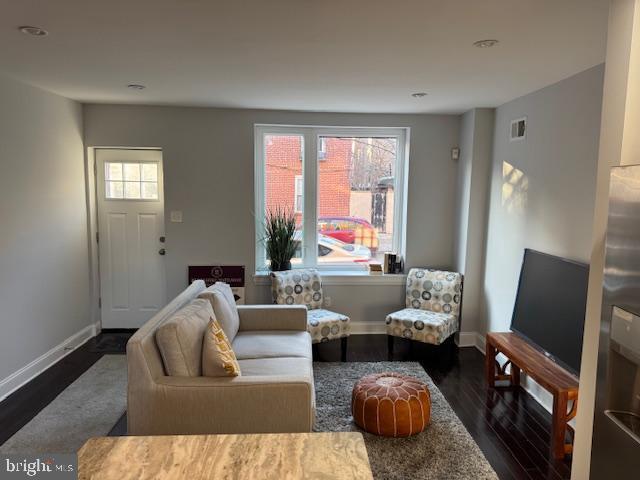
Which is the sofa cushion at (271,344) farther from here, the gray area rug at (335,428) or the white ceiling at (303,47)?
the white ceiling at (303,47)

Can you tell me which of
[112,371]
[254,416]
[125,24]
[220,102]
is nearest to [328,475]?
[254,416]

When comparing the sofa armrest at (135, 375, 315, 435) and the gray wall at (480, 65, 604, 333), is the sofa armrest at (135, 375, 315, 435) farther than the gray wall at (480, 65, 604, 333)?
No

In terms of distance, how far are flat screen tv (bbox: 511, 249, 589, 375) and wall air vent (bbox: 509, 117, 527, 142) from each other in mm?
960

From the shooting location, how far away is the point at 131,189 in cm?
466

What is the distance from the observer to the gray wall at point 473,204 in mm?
4281

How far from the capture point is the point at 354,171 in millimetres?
4941

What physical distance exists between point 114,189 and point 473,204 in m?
3.64

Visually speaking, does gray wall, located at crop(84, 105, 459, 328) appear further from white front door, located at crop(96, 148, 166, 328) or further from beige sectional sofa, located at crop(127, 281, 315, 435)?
beige sectional sofa, located at crop(127, 281, 315, 435)

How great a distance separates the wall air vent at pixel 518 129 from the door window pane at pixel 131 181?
3.45 metres

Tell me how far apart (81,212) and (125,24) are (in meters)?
2.75

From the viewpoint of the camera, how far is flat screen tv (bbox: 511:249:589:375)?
277 centimetres

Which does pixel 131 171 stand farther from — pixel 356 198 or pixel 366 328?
pixel 366 328

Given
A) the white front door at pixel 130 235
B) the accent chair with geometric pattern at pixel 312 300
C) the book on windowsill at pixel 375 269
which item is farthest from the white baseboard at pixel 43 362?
the book on windowsill at pixel 375 269

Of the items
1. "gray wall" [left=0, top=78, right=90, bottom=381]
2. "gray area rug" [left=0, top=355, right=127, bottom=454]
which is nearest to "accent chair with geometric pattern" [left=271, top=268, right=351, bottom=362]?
"gray area rug" [left=0, top=355, right=127, bottom=454]
